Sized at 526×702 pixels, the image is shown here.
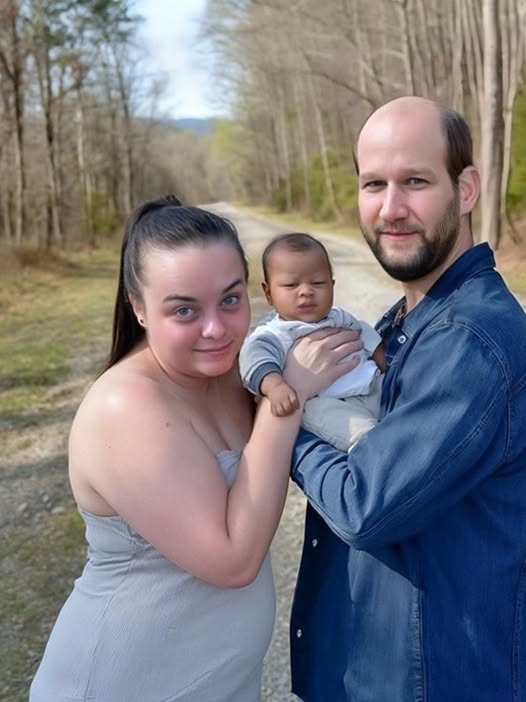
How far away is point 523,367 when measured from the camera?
50.8 inches

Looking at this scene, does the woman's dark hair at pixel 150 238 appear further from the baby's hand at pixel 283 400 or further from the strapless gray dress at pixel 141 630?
the strapless gray dress at pixel 141 630

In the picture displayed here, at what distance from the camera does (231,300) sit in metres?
1.54

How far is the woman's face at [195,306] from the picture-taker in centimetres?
148

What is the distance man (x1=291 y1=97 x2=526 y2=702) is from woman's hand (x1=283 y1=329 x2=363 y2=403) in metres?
0.16

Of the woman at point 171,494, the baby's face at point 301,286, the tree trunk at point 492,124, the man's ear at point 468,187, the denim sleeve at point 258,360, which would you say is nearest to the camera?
the woman at point 171,494

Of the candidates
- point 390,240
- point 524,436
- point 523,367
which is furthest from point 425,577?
point 390,240

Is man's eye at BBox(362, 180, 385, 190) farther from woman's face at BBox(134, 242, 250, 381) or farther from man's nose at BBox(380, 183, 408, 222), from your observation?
woman's face at BBox(134, 242, 250, 381)

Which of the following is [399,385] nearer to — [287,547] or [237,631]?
[237,631]

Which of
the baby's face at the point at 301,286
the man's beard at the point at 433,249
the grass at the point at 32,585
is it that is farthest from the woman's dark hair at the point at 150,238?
the grass at the point at 32,585

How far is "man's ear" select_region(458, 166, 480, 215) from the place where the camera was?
1.53m

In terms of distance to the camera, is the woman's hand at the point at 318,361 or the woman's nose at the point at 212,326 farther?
the woman's hand at the point at 318,361

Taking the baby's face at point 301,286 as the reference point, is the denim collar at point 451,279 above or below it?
above

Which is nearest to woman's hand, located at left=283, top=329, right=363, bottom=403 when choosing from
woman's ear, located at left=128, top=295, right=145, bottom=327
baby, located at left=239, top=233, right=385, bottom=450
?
baby, located at left=239, top=233, right=385, bottom=450

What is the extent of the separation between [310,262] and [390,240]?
1.92 feet
